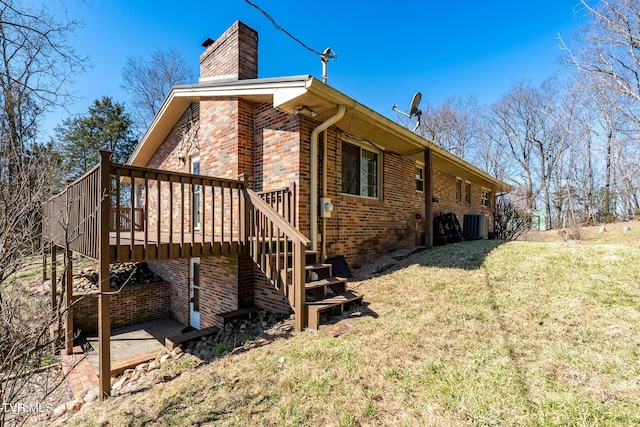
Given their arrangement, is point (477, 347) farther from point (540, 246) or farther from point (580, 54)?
point (580, 54)

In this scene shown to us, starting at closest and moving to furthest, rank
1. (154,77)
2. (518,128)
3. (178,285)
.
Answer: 1. (178,285)
2. (154,77)
3. (518,128)

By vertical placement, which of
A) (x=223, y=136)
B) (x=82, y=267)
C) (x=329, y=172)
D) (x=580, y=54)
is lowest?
(x=82, y=267)

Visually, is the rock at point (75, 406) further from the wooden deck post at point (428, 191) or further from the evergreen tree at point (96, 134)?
the evergreen tree at point (96, 134)

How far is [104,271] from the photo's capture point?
3830mm

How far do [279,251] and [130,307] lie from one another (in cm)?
676

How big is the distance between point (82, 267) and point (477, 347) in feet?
40.5

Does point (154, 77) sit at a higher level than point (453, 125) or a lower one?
higher

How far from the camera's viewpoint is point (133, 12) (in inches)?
250

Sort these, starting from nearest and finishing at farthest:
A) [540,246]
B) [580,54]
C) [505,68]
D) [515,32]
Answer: [540,246], [580,54], [515,32], [505,68]

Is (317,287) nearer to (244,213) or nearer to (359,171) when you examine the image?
(244,213)

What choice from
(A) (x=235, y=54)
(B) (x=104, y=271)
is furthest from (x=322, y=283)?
(A) (x=235, y=54)

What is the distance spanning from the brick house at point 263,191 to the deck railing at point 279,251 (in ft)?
0.06

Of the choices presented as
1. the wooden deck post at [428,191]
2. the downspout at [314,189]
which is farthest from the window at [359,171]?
the wooden deck post at [428,191]

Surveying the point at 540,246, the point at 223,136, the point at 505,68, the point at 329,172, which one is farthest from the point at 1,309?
the point at 505,68
